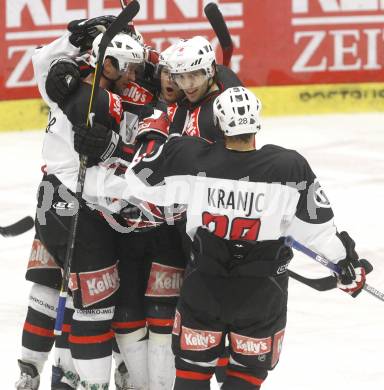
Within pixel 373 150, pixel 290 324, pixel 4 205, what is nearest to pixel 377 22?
pixel 373 150

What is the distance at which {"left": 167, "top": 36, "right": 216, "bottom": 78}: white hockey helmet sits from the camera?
4.53 m

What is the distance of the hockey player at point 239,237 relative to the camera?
4012 millimetres

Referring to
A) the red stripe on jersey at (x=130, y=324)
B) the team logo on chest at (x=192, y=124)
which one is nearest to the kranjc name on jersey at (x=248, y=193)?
the team logo on chest at (x=192, y=124)

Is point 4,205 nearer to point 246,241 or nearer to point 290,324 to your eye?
point 290,324

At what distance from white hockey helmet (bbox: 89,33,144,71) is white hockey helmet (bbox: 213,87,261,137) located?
0.63m

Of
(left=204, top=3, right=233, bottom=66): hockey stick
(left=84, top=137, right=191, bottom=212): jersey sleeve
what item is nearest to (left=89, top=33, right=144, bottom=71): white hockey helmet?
(left=84, top=137, right=191, bottom=212): jersey sleeve

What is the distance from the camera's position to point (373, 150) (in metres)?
9.27

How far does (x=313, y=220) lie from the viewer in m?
4.14

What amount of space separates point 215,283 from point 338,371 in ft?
4.29

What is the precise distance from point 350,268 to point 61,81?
1.27 m

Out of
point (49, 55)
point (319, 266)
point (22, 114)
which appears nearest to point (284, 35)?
point (22, 114)

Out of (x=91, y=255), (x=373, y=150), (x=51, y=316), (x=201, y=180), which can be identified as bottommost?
(x=373, y=150)

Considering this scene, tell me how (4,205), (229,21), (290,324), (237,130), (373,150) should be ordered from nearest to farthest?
(237,130) < (290,324) < (4,205) < (373,150) < (229,21)

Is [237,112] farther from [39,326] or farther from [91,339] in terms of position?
[39,326]
